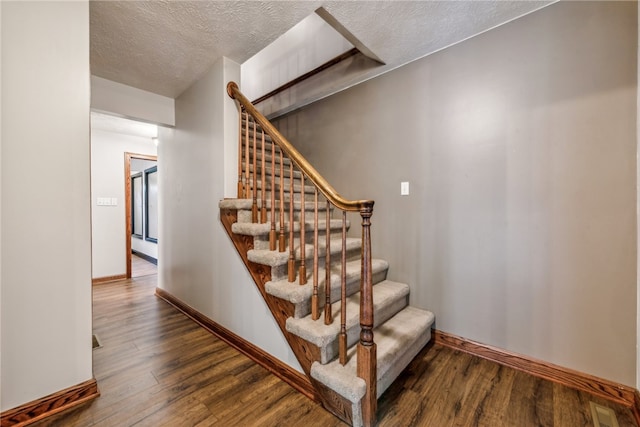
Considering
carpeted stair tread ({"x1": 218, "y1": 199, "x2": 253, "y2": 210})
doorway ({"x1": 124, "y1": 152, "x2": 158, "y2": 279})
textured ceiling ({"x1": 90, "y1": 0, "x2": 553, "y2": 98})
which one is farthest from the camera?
doorway ({"x1": 124, "y1": 152, "x2": 158, "y2": 279})

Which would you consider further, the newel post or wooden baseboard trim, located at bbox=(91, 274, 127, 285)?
wooden baseboard trim, located at bbox=(91, 274, 127, 285)

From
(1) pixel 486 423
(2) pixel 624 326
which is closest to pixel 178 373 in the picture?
(1) pixel 486 423

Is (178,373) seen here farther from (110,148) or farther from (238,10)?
(110,148)

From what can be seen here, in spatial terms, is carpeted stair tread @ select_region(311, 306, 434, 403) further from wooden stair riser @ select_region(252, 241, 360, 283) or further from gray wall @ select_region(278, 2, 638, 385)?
wooden stair riser @ select_region(252, 241, 360, 283)

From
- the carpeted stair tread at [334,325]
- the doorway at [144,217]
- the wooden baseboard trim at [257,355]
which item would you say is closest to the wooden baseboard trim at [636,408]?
the carpeted stair tread at [334,325]

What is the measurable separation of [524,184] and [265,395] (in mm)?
2148

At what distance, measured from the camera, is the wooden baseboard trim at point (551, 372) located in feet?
4.74

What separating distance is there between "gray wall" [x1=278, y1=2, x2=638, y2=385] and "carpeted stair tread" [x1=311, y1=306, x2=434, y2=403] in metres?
0.25

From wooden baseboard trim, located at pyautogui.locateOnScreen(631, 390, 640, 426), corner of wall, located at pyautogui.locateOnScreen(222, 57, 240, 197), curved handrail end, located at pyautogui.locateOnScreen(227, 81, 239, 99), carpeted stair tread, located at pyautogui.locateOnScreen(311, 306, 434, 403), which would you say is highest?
curved handrail end, located at pyautogui.locateOnScreen(227, 81, 239, 99)

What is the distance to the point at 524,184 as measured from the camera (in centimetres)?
173

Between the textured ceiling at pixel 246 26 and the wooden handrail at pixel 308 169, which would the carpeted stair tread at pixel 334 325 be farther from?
the textured ceiling at pixel 246 26

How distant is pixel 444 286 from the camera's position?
2.06 meters

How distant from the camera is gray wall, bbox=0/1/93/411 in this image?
1.27 m

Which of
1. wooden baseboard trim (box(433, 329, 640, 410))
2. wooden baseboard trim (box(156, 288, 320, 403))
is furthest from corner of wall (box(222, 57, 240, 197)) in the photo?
wooden baseboard trim (box(433, 329, 640, 410))
